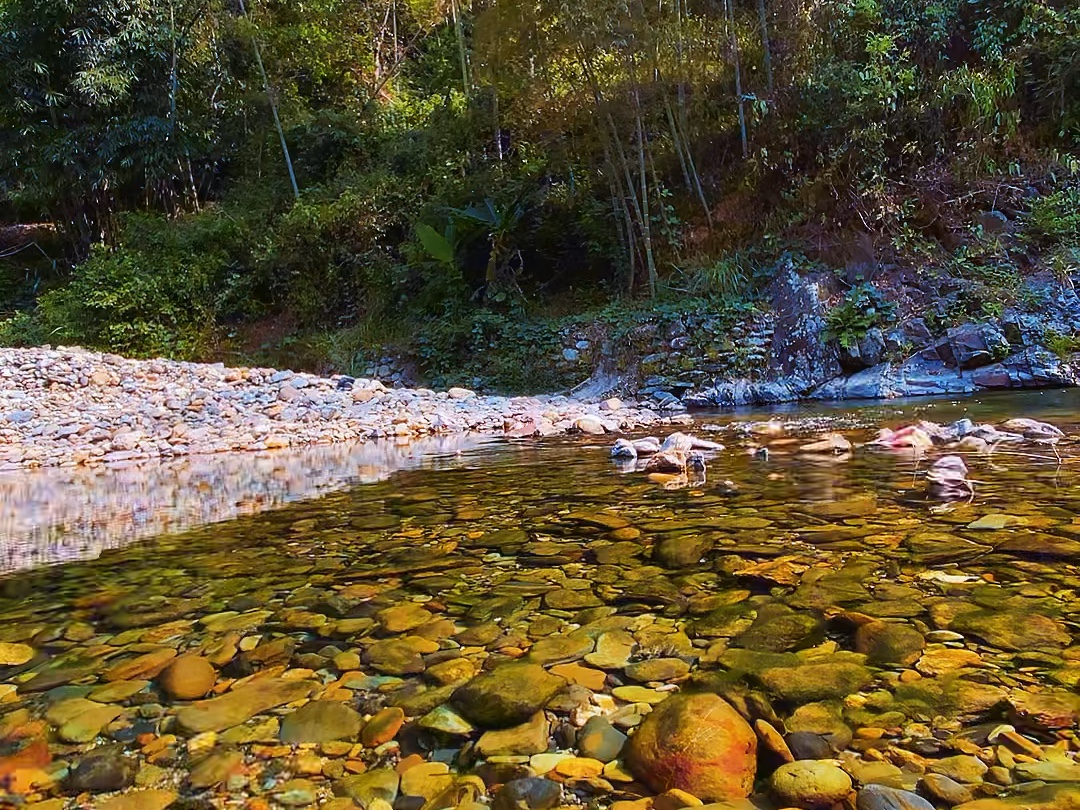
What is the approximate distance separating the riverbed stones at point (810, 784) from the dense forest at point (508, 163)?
8721mm

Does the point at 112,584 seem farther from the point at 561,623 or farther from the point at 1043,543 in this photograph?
the point at 1043,543

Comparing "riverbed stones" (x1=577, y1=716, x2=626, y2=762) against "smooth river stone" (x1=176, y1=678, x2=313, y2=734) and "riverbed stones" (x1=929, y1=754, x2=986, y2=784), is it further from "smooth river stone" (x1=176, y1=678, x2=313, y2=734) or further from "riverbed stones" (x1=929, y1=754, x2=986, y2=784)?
"smooth river stone" (x1=176, y1=678, x2=313, y2=734)

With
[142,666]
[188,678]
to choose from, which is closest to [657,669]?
[188,678]

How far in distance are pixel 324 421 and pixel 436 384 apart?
321 centimetres

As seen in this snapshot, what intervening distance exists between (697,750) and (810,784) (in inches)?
6.6

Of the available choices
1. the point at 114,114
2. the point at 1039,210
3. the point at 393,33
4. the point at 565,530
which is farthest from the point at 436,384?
the point at 393,33

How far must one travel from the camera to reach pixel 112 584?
89.4 inches

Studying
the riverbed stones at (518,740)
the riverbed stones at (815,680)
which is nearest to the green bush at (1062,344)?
the riverbed stones at (815,680)

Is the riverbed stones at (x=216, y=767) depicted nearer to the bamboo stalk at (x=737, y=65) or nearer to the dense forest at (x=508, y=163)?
the dense forest at (x=508, y=163)

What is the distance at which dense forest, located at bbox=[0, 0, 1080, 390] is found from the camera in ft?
31.5

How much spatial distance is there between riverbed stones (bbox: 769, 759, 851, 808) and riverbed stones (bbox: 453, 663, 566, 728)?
452mm

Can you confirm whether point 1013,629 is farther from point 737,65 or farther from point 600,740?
point 737,65

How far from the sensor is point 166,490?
4480 mm

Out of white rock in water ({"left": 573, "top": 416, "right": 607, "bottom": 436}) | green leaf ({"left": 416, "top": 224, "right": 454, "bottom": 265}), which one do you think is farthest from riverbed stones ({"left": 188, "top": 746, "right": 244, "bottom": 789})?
green leaf ({"left": 416, "top": 224, "right": 454, "bottom": 265})
